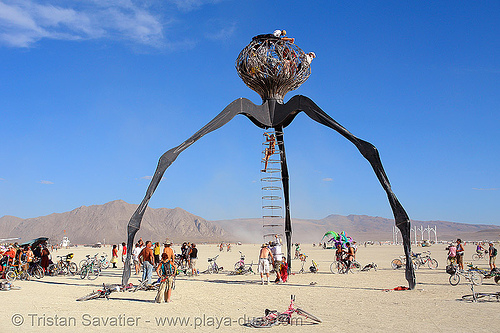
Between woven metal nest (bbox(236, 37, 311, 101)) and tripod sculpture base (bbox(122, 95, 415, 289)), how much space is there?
0.65 meters

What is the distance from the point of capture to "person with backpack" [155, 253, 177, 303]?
41.0 feet

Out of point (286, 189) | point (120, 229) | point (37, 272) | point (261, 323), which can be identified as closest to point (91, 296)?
point (261, 323)

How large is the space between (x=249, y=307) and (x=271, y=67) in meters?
10.6

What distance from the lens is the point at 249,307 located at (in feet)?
39.0

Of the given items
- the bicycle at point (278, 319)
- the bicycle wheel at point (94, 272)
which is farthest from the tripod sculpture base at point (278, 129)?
the bicycle at point (278, 319)

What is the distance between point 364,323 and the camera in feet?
31.4

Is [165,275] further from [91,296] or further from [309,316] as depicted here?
[309,316]

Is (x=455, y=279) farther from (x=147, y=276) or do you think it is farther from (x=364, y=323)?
(x=147, y=276)

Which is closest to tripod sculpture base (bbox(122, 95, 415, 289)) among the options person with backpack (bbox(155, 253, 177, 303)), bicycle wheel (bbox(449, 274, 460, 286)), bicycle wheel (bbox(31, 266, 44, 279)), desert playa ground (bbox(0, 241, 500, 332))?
desert playa ground (bbox(0, 241, 500, 332))

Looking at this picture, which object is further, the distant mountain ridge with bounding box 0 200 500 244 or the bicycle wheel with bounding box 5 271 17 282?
the distant mountain ridge with bounding box 0 200 500 244

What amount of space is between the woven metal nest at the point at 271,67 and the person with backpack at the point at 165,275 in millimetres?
9450

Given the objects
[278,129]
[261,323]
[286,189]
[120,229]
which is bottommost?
Result: [120,229]

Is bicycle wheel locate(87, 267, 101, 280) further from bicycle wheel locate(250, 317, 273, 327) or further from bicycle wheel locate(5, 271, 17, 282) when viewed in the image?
bicycle wheel locate(250, 317, 273, 327)

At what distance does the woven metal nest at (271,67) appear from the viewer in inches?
728
